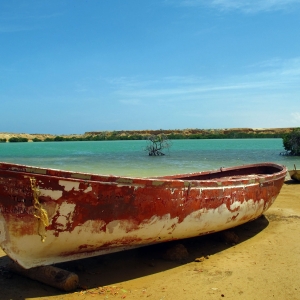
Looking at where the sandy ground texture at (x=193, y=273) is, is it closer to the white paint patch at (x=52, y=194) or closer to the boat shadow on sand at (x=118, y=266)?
the boat shadow on sand at (x=118, y=266)

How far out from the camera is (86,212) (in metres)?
3.93

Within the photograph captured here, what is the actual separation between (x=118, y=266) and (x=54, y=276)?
3.10 ft

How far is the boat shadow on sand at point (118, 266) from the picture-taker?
3.88m

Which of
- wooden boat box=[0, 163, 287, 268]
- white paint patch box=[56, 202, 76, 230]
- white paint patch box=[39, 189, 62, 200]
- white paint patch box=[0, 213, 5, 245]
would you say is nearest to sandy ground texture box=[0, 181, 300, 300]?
wooden boat box=[0, 163, 287, 268]

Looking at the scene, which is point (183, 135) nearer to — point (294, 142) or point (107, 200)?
point (294, 142)

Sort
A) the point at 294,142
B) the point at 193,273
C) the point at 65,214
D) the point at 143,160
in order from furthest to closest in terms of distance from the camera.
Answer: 1. the point at 294,142
2. the point at 143,160
3. the point at 193,273
4. the point at 65,214

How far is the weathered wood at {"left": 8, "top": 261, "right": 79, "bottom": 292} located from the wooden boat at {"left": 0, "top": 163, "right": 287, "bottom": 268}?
0.11 metres

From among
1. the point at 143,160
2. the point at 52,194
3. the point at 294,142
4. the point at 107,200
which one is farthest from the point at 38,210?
the point at 294,142

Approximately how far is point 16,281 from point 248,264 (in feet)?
9.43

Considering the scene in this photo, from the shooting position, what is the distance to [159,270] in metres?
4.44

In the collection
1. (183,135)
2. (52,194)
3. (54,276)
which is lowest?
(183,135)

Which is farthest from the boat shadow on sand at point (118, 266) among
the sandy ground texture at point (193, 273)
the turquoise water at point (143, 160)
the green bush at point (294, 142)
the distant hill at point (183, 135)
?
the distant hill at point (183, 135)

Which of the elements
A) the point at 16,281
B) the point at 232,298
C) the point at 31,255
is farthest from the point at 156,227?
the point at 16,281

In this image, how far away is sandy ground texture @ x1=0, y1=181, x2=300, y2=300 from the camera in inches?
149
